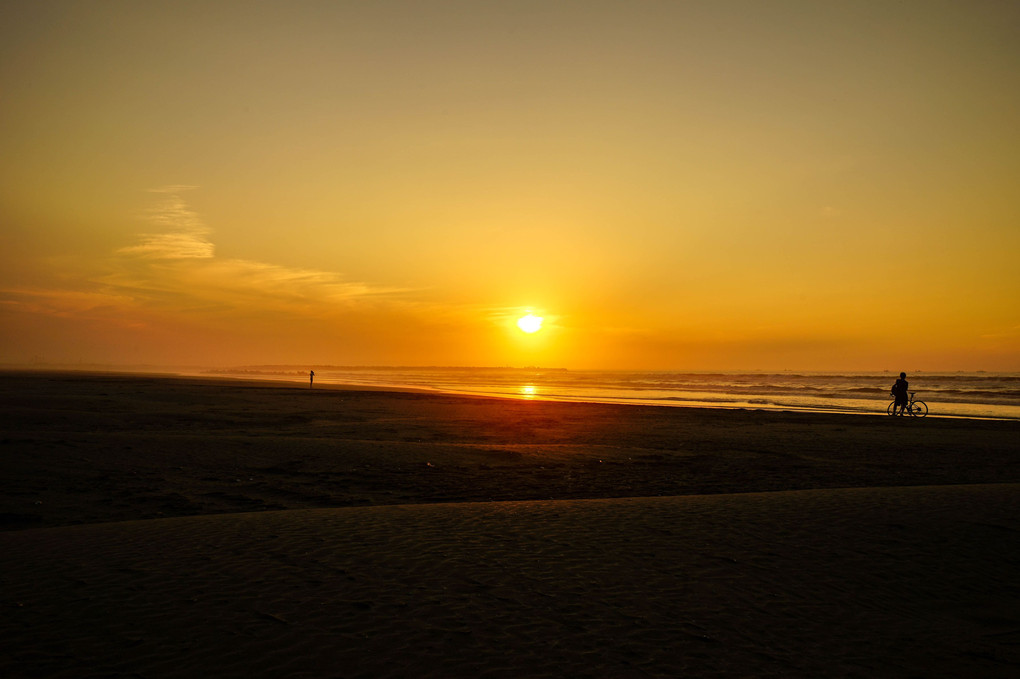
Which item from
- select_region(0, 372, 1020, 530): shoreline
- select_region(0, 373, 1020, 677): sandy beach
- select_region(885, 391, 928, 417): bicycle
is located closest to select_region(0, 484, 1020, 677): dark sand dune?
select_region(0, 373, 1020, 677): sandy beach

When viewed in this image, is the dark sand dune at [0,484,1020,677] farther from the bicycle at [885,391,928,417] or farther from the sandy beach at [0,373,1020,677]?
the bicycle at [885,391,928,417]

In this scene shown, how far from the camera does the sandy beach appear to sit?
5.71 m

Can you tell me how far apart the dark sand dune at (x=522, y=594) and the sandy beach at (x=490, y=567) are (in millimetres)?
35

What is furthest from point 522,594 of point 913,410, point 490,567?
point 913,410

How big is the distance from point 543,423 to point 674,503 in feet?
60.6

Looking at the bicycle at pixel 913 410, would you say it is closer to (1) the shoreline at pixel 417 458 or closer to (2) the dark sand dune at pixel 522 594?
(1) the shoreline at pixel 417 458

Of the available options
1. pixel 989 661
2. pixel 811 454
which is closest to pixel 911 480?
pixel 811 454

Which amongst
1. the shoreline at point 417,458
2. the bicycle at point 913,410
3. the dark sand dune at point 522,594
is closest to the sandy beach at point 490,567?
the dark sand dune at point 522,594

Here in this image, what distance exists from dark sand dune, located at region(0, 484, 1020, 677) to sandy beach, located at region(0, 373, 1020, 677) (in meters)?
0.04

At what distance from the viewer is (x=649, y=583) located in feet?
25.1

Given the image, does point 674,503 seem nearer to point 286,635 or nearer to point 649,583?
point 649,583

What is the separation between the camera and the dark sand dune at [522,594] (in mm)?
5605

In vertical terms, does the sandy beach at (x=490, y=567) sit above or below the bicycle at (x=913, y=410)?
below

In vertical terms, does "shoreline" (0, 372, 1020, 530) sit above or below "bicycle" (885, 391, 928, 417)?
below
